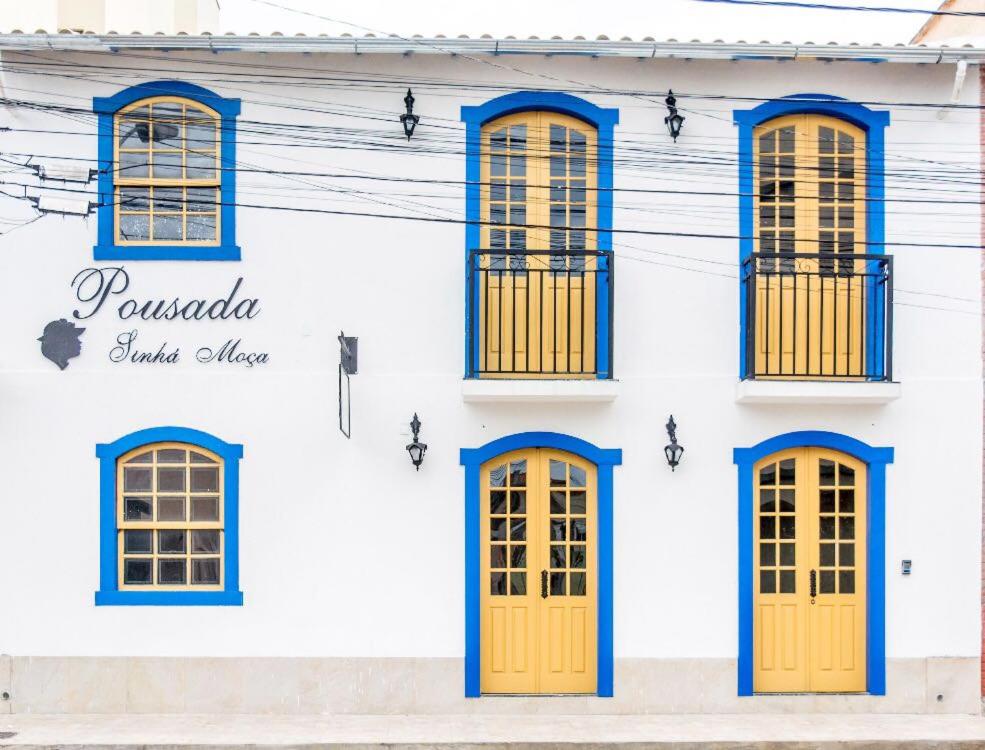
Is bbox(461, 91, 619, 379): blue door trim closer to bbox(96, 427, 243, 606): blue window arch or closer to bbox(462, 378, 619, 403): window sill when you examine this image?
bbox(462, 378, 619, 403): window sill

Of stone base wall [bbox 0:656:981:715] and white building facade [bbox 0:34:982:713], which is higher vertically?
white building facade [bbox 0:34:982:713]

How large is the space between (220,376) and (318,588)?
2195 mm

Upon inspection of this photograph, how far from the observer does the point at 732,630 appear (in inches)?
386

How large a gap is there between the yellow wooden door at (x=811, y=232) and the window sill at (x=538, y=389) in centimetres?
158

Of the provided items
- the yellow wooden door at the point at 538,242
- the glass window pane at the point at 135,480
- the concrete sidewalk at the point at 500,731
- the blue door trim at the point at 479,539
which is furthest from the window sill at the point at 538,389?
the glass window pane at the point at 135,480

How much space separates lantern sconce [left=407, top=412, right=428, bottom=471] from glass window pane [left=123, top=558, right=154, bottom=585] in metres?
2.67

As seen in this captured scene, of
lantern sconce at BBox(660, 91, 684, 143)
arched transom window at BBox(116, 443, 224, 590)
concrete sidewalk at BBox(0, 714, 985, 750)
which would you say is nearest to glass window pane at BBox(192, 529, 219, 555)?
arched transom window at BBox(116, 443, 224, 590)

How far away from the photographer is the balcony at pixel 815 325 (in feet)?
31.9

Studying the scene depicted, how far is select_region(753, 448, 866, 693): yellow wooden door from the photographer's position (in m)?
9.91

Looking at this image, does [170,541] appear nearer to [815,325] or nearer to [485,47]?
[485,47]

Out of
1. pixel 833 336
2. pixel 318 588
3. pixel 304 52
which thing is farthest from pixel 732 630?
pixel 304 52

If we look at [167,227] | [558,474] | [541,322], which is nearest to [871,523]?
[558,474]

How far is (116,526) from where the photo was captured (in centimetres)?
969

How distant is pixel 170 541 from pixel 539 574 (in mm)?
3507
